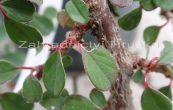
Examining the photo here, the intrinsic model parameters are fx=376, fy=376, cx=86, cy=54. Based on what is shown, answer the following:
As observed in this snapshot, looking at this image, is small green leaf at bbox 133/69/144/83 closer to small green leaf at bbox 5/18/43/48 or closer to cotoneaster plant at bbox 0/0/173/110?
cotoneaster plant at bbox 0/0/173/110

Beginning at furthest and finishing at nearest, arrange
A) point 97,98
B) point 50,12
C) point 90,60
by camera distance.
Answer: point 50,12
point 97,98
point 90,60

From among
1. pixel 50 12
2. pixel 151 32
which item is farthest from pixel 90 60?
pixel 50 12

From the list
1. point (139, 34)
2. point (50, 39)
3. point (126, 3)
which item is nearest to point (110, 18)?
point (126, 3)

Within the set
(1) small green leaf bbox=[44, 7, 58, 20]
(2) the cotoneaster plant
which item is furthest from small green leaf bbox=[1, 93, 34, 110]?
(1) small green leaf bbox=[44, 7, 58, 20]

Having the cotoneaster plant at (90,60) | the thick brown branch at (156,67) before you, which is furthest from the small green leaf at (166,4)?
the thick brown branch at (156,67)

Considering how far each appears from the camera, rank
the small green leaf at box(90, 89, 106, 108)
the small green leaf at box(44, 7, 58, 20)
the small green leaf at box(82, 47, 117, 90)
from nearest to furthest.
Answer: the small green leaf at box(82, 47, 117, 90) → the small green leaf at box(90, 89, 106, 108) → the small green leaf at box(44, 7, 58, 20)

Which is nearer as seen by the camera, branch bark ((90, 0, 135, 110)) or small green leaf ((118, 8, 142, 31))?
branch bark ((90, 0, 135, 110))

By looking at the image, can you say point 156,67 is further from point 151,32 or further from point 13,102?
point 13,102
